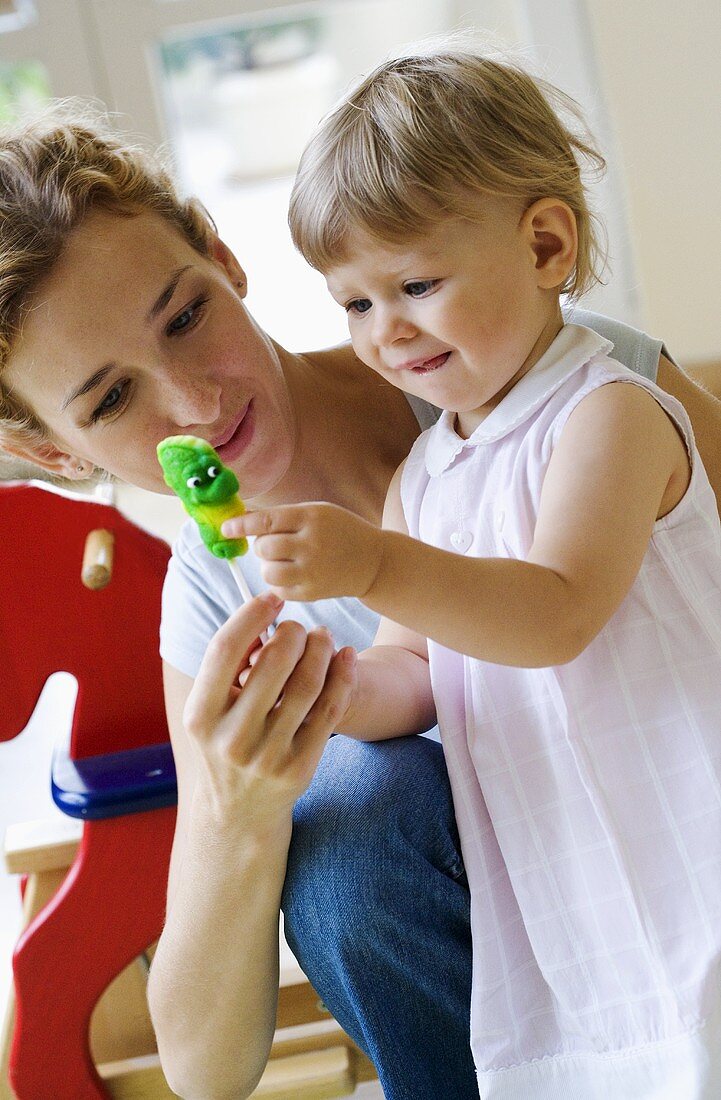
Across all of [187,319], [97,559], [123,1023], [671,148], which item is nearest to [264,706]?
[187,319]

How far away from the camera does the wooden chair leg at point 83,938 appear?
1.52m

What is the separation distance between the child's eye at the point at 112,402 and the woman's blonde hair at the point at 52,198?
11cm

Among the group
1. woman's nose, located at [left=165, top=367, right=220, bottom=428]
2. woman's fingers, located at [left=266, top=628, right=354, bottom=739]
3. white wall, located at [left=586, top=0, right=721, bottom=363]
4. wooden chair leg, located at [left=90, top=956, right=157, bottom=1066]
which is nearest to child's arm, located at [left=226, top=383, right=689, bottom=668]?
woman's fingers, located at [left=266, top=628, right=354, bottom=739]

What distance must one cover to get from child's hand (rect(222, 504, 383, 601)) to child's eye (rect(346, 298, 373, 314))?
0.30 meters

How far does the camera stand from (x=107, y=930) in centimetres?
153

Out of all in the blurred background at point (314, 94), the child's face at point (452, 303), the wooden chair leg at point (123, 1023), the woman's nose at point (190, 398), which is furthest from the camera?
the blurred background at point (314, 94)

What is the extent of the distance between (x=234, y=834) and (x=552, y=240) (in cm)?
61

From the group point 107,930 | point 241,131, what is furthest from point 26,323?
point 241,131

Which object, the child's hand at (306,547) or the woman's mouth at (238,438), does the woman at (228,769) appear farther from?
the child's hand at (306,547)

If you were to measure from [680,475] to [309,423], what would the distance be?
47 centimetres

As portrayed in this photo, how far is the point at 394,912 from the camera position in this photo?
111 cm

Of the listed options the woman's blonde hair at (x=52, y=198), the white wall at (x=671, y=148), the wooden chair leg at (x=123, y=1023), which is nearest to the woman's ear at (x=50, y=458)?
the woman's blonde hair at (x=52, y=198)

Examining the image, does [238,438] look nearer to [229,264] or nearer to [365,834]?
[229,264]

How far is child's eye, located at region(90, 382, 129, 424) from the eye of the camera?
116 cm
